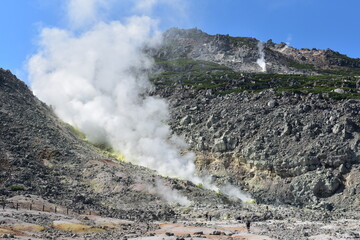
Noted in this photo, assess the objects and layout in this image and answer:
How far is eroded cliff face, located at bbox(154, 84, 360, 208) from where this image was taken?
5834cm

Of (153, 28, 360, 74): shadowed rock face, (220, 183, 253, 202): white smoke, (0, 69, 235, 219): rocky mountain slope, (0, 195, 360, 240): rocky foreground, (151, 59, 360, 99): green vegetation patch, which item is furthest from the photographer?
(153, 28, 360, 74): shadowed rock face

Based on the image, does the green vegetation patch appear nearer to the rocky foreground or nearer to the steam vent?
the steam vent

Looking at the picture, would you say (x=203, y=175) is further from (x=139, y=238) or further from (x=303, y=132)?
(x=139, y=238)

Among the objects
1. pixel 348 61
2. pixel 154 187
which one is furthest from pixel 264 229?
pixel 348 61

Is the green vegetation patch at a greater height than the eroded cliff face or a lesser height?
greater

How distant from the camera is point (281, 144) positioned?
224ft

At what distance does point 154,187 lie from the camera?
5731 cm

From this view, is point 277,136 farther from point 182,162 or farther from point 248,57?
point 248,57

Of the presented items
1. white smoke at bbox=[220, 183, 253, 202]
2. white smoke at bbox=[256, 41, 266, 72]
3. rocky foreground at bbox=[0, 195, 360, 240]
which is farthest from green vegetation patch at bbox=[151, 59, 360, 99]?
rocky foreground at bbox=[0, 195, 360, 240]

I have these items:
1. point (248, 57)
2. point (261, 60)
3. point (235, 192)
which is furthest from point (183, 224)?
point (248, 57)

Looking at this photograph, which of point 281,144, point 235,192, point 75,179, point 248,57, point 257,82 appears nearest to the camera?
point 75,179

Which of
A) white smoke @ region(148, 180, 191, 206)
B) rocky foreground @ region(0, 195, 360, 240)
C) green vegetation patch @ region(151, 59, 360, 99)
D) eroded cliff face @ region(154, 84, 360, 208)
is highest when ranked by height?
green vegetation patch @ region(151, 59, 360, 99)

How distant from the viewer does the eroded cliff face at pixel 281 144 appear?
58.3 metres

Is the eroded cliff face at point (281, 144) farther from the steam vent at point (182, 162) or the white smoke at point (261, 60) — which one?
the white smoke at point (261, 60)
